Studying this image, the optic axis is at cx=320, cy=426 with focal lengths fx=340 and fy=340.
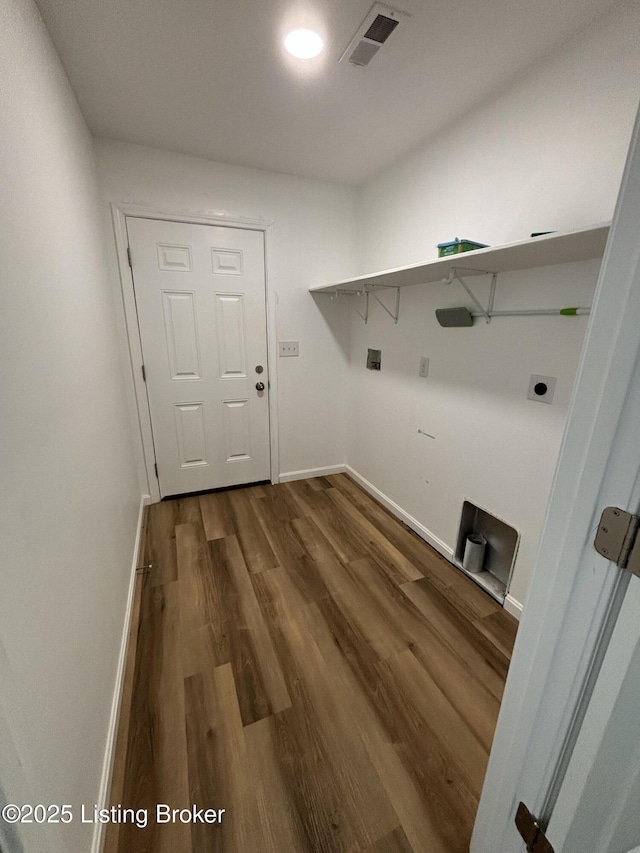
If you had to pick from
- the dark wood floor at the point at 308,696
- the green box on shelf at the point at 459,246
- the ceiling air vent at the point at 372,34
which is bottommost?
the dark wood floor at the point at 308,696

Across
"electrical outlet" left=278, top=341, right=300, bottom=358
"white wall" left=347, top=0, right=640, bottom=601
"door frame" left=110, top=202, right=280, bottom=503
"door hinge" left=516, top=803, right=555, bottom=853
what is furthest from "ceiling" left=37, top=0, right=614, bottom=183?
"door hinge" left=516, top=803, right=555, bottom=853

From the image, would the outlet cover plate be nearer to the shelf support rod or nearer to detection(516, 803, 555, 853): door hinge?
the shelf support rod

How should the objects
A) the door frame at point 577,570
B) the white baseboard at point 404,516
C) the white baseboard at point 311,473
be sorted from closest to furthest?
the door frame at point 577,570 < the white baseboard at point 404,516 < the white baseboard at point 311,473

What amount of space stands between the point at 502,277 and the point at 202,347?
2.03 m

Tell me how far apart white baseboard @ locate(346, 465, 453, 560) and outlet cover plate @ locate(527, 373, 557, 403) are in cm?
107

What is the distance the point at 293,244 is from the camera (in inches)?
105

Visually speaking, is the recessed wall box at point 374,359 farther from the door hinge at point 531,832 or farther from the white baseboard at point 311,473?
the door hinge at point 531,832

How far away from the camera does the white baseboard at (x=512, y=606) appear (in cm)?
171

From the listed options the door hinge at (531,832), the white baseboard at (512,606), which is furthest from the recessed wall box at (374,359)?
the door hinge at (531,832)

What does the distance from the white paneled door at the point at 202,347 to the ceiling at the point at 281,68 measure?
59 centimetres

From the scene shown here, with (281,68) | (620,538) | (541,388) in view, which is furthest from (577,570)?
(281,68)

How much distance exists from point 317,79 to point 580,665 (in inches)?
88.4

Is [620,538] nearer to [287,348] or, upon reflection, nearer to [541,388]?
[541,388]

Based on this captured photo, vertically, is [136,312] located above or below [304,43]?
below
